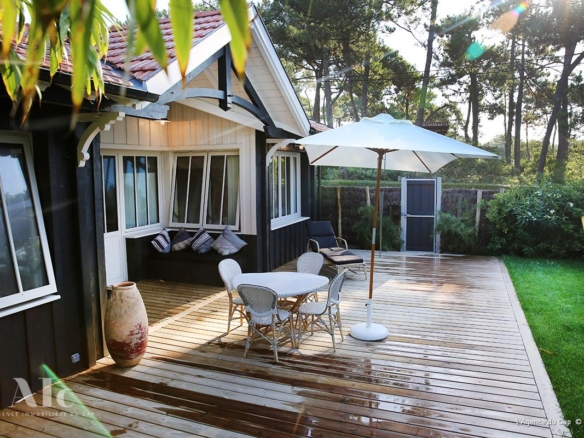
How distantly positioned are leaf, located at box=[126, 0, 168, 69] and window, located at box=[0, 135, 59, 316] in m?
3.57

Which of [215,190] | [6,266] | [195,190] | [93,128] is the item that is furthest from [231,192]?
[6,266]

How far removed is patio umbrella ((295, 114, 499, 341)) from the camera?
4.34 metres

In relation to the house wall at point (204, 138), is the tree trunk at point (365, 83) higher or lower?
higher

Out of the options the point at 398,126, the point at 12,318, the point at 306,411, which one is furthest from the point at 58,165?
the point at 398,126

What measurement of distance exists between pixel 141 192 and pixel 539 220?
25.1 feet

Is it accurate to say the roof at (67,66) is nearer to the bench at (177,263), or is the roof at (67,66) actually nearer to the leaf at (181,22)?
the leaf at (181,22)

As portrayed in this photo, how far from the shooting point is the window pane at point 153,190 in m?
7.86

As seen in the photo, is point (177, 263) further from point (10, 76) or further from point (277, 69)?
point (10, 76)

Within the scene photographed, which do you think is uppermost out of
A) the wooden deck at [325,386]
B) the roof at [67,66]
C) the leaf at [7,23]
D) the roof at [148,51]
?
the roof at [148,51]

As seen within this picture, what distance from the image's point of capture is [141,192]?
7.66 meters

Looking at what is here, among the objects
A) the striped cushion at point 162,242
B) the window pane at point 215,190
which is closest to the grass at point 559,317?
the window pane at point 215,190

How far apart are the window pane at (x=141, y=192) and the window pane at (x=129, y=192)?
11cm

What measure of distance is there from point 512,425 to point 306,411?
1478 millimetres

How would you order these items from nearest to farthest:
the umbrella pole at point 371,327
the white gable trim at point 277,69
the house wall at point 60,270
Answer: the house wall at point 60,270 < the umbrella pole at point 371,327 < the white gable trim at point 277,69
